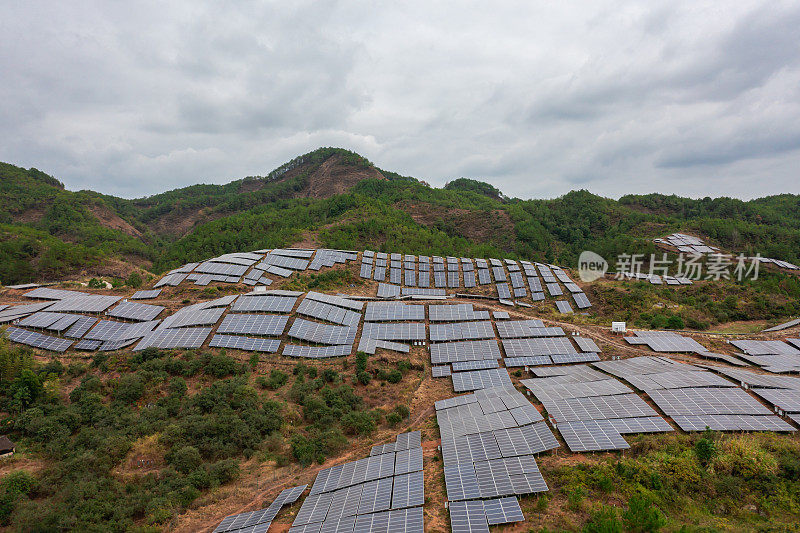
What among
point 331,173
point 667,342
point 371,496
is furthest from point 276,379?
point 331,173

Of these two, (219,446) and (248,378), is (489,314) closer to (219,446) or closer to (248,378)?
(248,378)

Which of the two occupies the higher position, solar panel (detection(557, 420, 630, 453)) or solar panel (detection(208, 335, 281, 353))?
solar panel (detection(557, 420, 630, 453))

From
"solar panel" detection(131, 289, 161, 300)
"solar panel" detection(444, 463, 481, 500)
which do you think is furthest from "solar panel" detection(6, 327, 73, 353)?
"solar panel" detection(444, 463, 481, 500)

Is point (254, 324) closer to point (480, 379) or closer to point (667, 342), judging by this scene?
point (480, 379)

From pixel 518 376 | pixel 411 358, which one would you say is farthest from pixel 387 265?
pixel 518 376

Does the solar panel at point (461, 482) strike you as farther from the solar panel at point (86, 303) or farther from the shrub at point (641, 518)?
the solar panel at point (86, 303)

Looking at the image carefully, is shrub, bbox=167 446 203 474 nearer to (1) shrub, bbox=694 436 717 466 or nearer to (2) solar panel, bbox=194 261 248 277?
(1) shrub, bbox=694 436 717 466

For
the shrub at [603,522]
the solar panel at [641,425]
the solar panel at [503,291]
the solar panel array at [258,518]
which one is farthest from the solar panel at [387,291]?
the shrub at [603,522]
